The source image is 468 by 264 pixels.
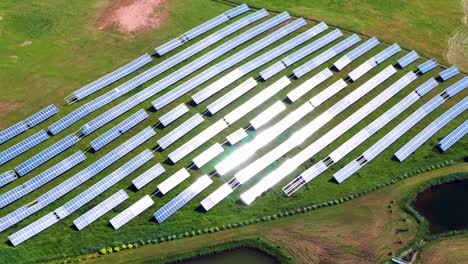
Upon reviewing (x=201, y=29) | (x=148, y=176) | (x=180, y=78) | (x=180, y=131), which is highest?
(x=201, y=29)

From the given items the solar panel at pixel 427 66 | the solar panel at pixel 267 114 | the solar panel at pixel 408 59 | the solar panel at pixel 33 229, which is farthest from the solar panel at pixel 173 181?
the solar panel at pixel 427 66

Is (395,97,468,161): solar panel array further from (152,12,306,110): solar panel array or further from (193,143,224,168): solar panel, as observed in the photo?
(152,12,306,110): solar panel array

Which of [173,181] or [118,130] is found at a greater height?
[118,130]

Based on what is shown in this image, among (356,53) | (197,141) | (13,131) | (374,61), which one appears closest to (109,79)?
(13,131)

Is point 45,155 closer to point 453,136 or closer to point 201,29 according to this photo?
point 201,29

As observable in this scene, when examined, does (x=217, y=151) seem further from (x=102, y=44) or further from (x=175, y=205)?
(x=102, y=44)

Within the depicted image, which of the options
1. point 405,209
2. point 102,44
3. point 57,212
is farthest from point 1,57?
point 405,209

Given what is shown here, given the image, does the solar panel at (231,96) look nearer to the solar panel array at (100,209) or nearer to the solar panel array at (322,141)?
the solar panel array at (322,141)
